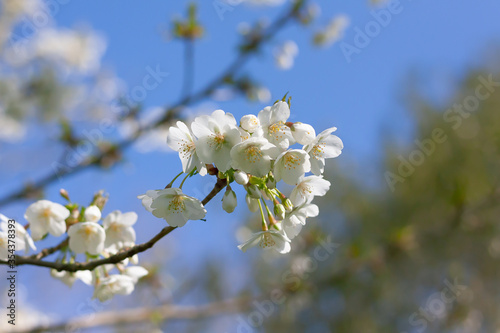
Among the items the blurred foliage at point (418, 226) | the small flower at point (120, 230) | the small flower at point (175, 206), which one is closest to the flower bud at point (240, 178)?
the small flower at point (175, 206)

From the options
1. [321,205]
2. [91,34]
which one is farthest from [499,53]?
[91,34]

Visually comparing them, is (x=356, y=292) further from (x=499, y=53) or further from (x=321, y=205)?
(x=499, y=53)

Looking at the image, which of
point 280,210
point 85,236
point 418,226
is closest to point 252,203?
point 280,210

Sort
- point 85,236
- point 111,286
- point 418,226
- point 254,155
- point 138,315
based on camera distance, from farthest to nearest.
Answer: point 418,226, point 138,315, point 111,286, point 85,236, point 254,155

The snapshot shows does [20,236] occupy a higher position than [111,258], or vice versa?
[20,236]

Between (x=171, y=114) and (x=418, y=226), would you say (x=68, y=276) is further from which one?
(x=418, y=226)

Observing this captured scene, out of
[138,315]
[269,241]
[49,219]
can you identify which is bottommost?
[269,241]

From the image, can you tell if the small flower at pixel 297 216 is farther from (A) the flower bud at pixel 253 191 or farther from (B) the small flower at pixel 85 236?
(B) the small flower at pixel 85 236
